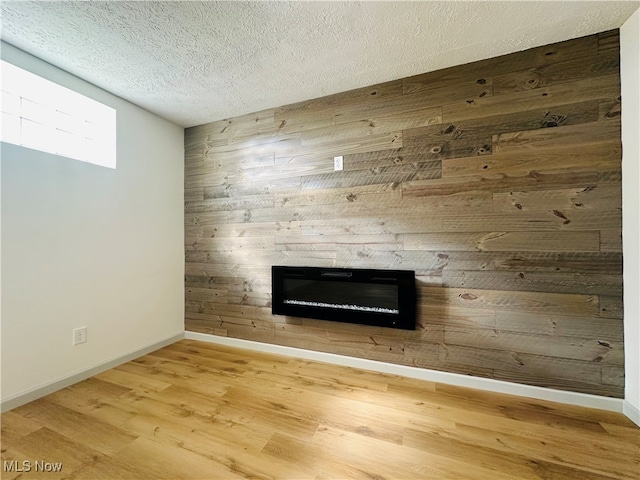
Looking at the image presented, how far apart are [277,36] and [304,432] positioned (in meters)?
2.34

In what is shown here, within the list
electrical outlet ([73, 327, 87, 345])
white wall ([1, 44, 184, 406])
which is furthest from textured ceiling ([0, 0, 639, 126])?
electrical outlet ([73, 327, 87, 345])

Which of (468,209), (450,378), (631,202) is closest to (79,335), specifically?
(450,378)

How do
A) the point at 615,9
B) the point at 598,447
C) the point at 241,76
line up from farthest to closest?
1. the point at 241,76
2. the point at 615,9
3. the point at 598,447

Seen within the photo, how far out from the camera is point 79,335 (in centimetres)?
Result: 192

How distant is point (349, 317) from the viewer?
208 cm

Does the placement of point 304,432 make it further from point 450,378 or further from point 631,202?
point 631,202

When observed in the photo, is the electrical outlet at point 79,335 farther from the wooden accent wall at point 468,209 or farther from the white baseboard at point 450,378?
the wooden accent wall at point 468,209

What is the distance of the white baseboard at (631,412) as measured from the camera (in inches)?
55.1

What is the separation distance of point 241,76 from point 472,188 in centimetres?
193

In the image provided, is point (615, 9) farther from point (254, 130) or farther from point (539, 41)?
point (254, 130)

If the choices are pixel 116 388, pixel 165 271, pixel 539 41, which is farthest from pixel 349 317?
pixel 539 41

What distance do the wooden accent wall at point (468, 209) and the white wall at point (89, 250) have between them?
842 mm

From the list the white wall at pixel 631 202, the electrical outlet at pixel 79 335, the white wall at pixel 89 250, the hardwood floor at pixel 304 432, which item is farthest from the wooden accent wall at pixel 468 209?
the electrical outlet at pixel 79 335

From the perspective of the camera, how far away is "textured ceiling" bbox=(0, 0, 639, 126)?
1352 millimetres
